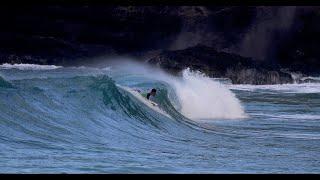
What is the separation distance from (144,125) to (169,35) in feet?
3.49

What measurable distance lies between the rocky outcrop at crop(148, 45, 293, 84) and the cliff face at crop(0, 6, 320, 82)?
7cm

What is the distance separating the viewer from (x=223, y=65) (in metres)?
6.19

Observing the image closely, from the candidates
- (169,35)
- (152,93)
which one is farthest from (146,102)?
(169,35)

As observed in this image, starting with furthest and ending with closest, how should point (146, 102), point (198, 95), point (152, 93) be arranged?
point (198, 95) → point (152, 93) → point (146, 102)

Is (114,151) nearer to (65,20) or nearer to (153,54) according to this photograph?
(65,20)

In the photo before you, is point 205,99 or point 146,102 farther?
point 205,99

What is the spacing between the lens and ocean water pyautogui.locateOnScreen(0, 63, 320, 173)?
3.89m

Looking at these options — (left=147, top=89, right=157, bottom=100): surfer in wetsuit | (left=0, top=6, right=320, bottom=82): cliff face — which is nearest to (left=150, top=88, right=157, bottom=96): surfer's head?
(left=147, top=89, right=157, bottom=100): surfer in wetsuit

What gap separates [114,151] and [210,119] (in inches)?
118

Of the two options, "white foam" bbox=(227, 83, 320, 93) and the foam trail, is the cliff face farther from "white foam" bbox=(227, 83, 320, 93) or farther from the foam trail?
the foam trail

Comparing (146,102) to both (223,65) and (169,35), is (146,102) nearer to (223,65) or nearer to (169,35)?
(223,65)

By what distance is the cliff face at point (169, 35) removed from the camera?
4.89m

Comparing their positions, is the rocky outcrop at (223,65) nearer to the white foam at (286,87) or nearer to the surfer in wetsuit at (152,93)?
the white foam at (286,87)

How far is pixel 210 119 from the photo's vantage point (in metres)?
7.08
